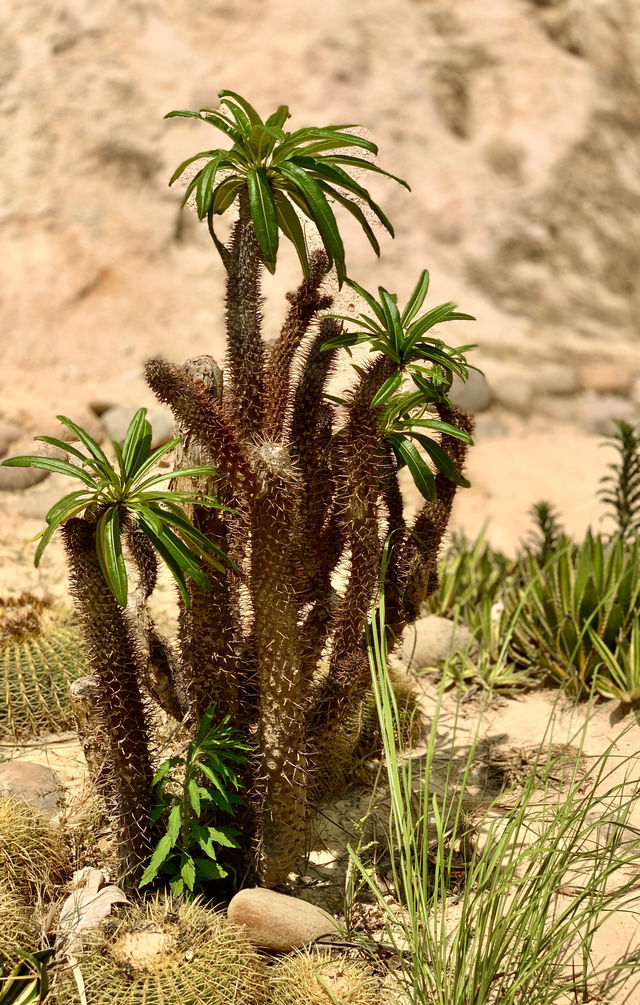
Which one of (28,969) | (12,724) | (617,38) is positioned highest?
(617,38)

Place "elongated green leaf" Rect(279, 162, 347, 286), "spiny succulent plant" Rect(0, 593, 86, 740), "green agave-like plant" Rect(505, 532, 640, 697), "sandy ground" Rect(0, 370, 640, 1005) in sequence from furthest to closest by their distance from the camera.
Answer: "green agave-like plant" Rect(505, 532, 640, 697)
"spiny succulent plant" Rect(0, 593, 86, 740)
"sandy ground" Rect(0, 370, 640, 1005)
"elongated green leaf" Rect(279, 162, 347, 286)

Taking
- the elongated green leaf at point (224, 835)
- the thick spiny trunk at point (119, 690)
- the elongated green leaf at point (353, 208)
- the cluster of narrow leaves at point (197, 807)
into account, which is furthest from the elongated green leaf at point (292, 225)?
the elongated green leaf at point (224, 835)

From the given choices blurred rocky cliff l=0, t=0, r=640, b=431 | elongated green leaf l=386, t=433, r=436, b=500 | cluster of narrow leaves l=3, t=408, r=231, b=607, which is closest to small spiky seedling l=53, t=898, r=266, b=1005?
cluster of narrow leaves l=3, t=408, r=231, b=607

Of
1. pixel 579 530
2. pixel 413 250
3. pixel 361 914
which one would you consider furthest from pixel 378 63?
pixel 361 914

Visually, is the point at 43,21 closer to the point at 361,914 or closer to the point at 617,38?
the point at 617,38

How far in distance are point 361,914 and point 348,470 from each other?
1.26 meters

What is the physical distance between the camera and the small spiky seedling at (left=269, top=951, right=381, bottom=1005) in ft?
8.04

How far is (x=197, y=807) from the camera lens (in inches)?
101

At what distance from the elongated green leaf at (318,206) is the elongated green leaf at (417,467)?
593 mm

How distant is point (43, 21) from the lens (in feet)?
33.2

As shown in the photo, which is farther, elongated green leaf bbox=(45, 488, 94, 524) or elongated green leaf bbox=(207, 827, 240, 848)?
elongated green leaf bbox=(207, 827, 240, 848)

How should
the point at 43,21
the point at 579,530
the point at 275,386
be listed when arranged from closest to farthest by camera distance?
the point at 275,386
the point at 579,530
the point at 43,21

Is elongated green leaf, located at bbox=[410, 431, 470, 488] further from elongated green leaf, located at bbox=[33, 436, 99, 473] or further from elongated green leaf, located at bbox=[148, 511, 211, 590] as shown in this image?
elongated green leaf, located at bbox=[33, 436, 99, 473]

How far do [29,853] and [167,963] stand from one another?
2.07 feet
